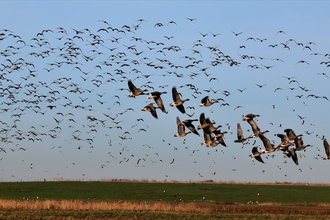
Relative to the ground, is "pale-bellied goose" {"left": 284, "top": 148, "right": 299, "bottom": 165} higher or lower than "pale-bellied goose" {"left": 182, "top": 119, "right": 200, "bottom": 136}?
lower

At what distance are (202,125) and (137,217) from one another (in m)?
9.48

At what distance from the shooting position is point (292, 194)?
7612 cm

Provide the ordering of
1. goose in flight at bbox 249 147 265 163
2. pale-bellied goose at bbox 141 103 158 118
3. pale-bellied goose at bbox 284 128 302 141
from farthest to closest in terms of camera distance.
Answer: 1. pale-bellied goose at bbox 284 128 302 141
2. goose in flight at bbox 249 147 265 163
3. pale-bellied goose at bbox 141 103 158 118

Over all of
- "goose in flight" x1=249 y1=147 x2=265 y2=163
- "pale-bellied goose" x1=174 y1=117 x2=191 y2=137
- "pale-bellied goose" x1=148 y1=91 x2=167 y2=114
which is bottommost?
"goose in flight" x1=249 y1=147 x2=265 y2=163

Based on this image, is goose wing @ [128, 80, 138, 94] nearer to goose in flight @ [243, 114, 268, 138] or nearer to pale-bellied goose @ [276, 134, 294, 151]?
goose in flight @ [243, 114, 268, 138]

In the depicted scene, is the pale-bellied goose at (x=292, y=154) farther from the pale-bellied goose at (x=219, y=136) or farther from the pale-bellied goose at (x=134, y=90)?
the pale-bellied goose at (x=134, y=90)

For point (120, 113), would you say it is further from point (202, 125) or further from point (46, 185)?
point (46, 185)

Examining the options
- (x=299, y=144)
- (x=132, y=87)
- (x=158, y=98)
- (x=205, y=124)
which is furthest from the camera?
(x=299, y=144)

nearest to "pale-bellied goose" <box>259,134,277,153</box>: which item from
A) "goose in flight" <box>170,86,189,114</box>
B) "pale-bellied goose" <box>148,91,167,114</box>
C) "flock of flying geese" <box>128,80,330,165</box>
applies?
"flock of flying geese" <box>128,80,330,165</box>

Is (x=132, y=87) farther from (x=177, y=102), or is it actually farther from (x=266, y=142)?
(x=266, y=142)

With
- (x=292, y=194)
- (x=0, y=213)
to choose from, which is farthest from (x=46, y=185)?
(x=0, y=213)

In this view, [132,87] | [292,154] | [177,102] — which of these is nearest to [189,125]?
[177,102]

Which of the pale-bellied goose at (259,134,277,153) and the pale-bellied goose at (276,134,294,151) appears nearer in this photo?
the pale-bellied goose at (276,134,294,151)

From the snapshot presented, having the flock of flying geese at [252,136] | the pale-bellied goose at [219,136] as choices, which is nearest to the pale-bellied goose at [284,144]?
the flock of flying geese at [252,136]
